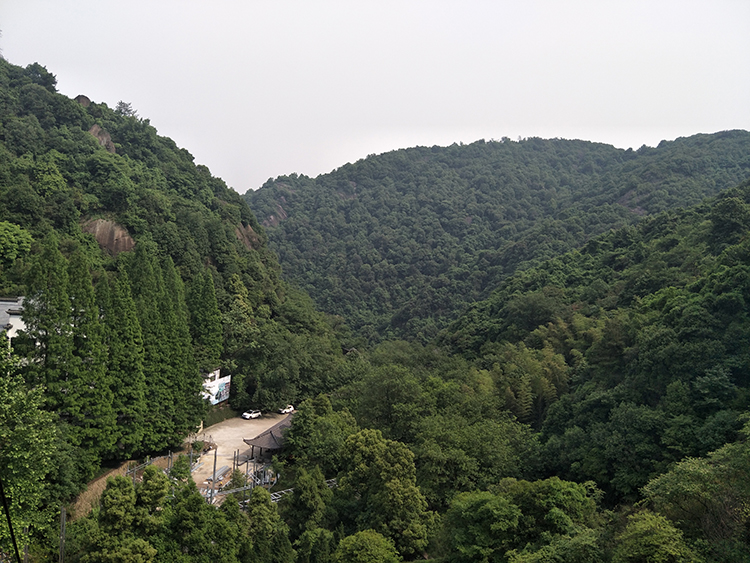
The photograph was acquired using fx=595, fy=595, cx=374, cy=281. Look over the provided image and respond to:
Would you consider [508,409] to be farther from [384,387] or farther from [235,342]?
[235,342]

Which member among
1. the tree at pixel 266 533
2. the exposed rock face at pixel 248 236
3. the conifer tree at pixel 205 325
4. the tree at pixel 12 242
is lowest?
the tree at pixel 266 533

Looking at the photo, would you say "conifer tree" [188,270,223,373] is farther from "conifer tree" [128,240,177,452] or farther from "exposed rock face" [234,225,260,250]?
"exposed rock face" [234,225,260,250]

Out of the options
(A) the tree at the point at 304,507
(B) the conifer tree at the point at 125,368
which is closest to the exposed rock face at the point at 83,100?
(B) the conifer tree at the point at 125,368

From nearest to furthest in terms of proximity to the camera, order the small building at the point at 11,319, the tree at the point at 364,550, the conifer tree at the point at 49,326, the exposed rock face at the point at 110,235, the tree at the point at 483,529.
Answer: the tree at the point at 483,529 → the tree at the point at 364,550 → the conifer tree at the point at 49,326 → the small building at the point at 11,319 → the exposed rock face at the point at 110,235

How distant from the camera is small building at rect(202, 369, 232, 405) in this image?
106ft

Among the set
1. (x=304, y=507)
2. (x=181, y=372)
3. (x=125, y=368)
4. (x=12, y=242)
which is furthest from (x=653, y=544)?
(x=12, y=242)

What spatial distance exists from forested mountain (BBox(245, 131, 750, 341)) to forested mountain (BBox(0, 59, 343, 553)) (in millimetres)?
29752

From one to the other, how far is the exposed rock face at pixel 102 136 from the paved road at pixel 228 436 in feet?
85.4

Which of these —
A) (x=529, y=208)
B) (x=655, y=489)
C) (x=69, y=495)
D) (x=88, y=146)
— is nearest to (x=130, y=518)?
(x=69, y=495)

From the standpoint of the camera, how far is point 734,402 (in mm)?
17500

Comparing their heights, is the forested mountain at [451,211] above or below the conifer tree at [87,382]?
above

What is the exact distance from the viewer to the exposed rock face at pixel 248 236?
5003 centimetres

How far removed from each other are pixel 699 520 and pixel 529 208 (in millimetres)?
95878

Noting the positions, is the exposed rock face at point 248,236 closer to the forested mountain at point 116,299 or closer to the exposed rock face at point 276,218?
the forested mountain at point 116,299
